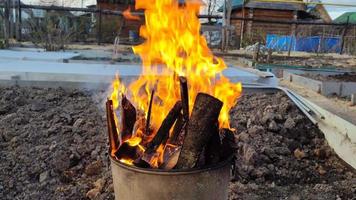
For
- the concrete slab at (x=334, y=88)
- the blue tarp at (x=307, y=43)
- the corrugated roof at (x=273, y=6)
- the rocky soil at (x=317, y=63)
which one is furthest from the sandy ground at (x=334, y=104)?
the corrugated roof at (x=273, y=6)

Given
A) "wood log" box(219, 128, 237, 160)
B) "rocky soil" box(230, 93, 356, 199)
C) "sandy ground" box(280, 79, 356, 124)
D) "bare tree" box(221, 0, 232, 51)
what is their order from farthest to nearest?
"bare tree" box(221, 0, 232, 51) < "sandy ground" box(280, 79, 356, 124) < "rocky soil" box(230, 93, 356, 199) < "wood log" box(219, 128, 237, 160)

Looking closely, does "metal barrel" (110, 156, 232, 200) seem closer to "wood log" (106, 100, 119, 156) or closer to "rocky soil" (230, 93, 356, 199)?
"wood log" (106, 100, 119, 156)

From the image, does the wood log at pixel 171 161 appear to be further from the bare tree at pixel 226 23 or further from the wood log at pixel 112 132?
the bare tree at pixel 226 23

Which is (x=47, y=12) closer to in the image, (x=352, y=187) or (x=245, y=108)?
(x=245, y=108)

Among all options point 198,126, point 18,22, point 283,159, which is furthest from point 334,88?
point 18,22

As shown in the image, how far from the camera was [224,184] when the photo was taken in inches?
86.6

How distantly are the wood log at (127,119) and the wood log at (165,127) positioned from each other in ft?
0.65

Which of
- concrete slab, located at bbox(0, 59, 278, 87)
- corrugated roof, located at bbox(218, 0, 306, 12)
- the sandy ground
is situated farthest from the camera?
corrugated roof, located at bbox(218, 0, 306, 12)

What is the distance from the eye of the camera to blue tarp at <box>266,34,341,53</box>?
19.0 m

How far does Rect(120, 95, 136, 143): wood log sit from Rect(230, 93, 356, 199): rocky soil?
122 centimetres

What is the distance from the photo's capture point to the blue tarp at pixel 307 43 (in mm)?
18995

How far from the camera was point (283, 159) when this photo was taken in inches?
150

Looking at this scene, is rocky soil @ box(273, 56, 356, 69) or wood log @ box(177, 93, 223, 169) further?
rocky soil @ box(273, 56, 356, 69)

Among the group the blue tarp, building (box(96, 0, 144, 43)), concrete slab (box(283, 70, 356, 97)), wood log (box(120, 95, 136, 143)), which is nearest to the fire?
wood log (box(120, 95, 136, 143))
